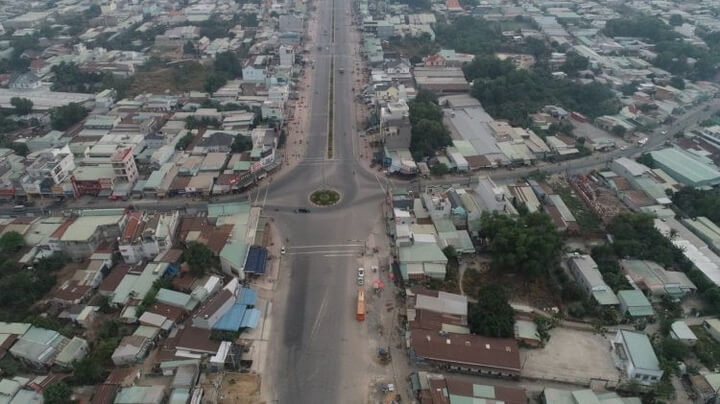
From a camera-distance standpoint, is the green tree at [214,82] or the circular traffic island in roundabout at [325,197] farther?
the green tree at [214,82]

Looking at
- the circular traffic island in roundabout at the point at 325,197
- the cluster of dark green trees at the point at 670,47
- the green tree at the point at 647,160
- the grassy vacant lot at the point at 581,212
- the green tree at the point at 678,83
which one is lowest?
the circular traffic island in roundabout at the point at 325,197

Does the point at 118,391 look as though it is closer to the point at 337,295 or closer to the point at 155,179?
the point at 337,295

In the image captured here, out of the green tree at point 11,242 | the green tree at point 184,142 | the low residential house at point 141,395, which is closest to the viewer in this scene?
the low residential house at point 141,395

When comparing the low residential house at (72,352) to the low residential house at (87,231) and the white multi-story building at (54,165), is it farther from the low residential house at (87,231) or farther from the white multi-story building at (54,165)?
the white multi-story building at (54,165)

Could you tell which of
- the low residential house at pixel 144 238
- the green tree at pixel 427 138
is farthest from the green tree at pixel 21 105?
the green tree at pixel 427 138

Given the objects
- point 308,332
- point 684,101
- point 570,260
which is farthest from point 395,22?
point 308,332

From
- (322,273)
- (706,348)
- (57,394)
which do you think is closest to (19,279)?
(57,394)
